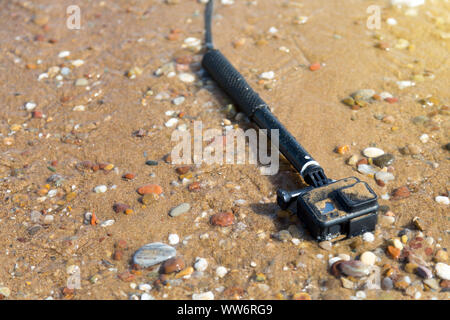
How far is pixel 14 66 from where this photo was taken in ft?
18.2

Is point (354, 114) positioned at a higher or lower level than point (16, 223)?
higher

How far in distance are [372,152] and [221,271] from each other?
5.42 feet

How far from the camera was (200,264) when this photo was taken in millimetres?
3307

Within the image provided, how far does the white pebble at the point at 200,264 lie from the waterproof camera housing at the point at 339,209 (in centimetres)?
73

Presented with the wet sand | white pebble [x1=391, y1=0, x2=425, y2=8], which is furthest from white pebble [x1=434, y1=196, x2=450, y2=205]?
white pebble [x1=391, y1=0, x2=425, y2=8]

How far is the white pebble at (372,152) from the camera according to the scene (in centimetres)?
405

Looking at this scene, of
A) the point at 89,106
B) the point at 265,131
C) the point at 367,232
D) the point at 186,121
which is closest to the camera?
the point at 367,232

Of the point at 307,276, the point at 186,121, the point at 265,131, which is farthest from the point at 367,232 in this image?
the point at 186,121

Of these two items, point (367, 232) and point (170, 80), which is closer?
point (367, 232)

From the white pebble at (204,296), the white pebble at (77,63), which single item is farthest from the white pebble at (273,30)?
the white pebble at (204,296)

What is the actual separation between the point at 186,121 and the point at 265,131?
785 millimetres

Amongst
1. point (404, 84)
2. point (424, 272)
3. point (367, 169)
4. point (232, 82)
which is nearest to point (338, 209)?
point (424, 272)

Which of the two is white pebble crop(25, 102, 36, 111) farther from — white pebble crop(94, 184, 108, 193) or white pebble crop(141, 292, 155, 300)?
white pebble crop(141, 292, 155, 300)
